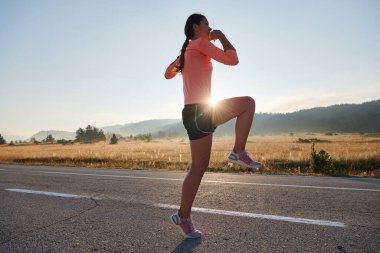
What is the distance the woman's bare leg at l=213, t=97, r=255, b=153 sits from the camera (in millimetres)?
3318

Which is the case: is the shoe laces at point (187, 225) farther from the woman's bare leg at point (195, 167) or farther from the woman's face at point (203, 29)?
the woman's face at point (203, 29)

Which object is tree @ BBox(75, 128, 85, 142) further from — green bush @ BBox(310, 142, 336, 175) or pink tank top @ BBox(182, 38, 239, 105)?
pink tank top @ BBox(182, 38, 239, 105)

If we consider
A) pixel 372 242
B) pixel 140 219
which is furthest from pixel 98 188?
pixel 372 242

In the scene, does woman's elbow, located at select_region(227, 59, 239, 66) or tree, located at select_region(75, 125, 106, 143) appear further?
tree, located at select_region(75, 125, 106, 143)

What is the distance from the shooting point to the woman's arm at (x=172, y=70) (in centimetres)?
365

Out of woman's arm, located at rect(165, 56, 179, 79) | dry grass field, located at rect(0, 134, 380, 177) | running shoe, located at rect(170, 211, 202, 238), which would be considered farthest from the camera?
dry grass field, located at rect(0, 134, 380, 177)

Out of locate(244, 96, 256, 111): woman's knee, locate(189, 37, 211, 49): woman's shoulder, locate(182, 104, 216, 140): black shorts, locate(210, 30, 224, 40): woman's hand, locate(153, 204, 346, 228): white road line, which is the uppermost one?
locate(210, 30, 224, 40): woman's hand

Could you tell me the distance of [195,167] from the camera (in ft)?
11.3

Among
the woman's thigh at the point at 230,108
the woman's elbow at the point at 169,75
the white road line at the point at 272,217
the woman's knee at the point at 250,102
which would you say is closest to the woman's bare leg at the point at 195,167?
the woman's thigh at the point at 230,108

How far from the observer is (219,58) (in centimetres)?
319

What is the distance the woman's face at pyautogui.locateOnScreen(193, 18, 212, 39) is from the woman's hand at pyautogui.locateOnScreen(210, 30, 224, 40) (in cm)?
5

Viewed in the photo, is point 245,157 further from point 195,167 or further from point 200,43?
point 200,43

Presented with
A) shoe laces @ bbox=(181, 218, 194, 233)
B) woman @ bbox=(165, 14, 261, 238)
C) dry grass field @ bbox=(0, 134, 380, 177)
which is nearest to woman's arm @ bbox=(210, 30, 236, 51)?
woman @ bbox=(165, 14, 261, 238)

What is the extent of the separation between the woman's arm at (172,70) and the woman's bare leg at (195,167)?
0.86 m
